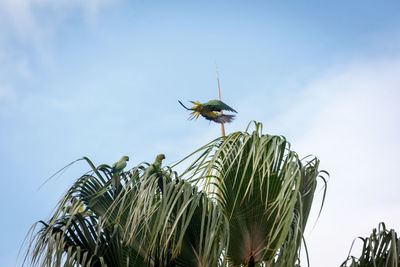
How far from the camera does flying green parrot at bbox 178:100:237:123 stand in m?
5.18

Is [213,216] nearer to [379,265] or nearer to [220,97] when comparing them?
[379,265]

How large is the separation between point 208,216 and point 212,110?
5.30 feet

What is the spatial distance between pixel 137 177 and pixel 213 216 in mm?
871

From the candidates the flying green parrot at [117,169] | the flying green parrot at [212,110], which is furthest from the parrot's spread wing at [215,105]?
the flying green parrot at [117,169]

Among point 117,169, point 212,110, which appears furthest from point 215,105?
point 117,169

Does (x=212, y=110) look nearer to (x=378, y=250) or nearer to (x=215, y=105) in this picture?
(x=215, y=105)

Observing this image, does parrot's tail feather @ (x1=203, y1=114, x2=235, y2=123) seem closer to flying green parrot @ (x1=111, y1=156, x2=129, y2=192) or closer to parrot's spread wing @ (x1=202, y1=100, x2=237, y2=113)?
parrot's spread wing @ (x1=202, y1=100, x2=237, y2=113)

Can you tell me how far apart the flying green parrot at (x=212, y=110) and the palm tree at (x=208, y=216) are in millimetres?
801

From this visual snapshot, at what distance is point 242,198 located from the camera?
13.7ft

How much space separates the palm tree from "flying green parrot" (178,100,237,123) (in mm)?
801

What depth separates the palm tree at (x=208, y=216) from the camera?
3.76 m

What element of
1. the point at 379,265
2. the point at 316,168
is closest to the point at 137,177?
the point at 316,168

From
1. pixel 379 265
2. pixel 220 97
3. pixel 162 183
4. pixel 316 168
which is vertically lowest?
pixel 379 265

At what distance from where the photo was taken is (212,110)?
521 cm
